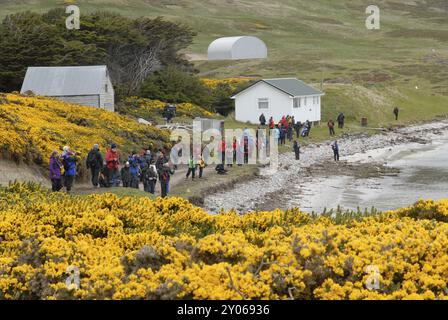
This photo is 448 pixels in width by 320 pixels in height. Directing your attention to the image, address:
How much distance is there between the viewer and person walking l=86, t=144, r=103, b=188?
2844cm

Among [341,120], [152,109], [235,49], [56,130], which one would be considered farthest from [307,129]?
[235,49]

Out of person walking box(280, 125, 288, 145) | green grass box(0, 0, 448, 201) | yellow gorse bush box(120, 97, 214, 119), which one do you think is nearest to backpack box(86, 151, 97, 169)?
green grass box(0, 0, 448, 201)

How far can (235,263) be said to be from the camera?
36.5 feet

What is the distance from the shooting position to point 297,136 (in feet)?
196

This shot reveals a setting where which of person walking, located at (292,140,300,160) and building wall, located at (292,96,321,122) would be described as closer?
person walking, located at (292,140,300,160)

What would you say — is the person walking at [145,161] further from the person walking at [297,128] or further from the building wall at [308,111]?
the building wall at [308,111]

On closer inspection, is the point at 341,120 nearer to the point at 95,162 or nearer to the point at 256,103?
the point at 256,103

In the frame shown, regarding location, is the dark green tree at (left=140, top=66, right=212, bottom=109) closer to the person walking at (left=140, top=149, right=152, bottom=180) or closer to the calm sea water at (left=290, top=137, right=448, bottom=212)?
the calm sea water at (left=290, top=137, right=448, bottom=212)

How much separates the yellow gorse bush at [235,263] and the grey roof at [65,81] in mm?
36826

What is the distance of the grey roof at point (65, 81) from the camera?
50250mm

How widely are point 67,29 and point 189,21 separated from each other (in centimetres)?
9620
